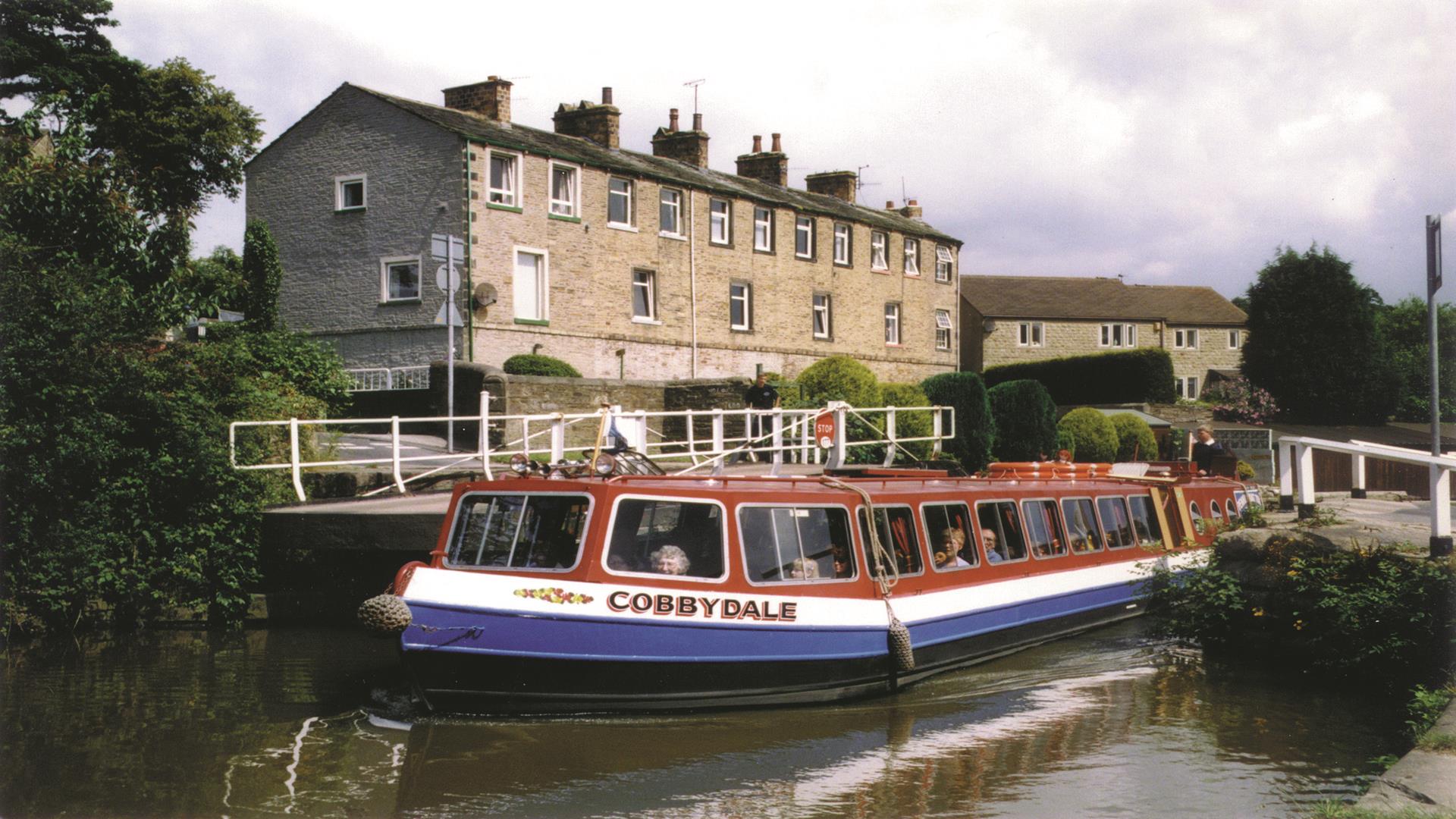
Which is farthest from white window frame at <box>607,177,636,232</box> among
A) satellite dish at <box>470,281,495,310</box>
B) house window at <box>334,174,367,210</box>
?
house window at <box>334,174,367,210</box>

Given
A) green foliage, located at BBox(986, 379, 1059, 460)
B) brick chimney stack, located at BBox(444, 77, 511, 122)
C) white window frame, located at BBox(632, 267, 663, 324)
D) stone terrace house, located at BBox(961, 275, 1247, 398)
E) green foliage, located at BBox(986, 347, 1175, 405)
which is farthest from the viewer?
stone terrace house, located at BBox(961, 275, 1247, 398)

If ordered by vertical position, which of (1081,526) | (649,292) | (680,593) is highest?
(649,292)

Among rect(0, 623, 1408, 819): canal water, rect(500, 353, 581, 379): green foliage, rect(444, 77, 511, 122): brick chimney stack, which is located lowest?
rect(0, 623, 1408, 819): canal water

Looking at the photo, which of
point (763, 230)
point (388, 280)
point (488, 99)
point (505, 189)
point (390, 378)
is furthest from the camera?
point (763, 230)

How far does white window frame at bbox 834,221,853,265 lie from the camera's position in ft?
141

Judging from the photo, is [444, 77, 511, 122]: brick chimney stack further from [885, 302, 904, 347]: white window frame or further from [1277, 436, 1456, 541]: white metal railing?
[1277, 436, 1456, 541]: white metal railing

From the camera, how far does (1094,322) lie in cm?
6519

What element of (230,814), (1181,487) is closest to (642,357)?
(1181,487)

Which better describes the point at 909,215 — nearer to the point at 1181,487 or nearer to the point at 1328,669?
the point at 1181,487

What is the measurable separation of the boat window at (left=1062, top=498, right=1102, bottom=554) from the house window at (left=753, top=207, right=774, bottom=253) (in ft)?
76.6

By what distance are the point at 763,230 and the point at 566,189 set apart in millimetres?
8377

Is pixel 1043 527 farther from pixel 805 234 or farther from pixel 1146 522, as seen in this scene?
pixel 805 234

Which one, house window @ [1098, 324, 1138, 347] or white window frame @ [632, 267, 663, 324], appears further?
house window @ [1098, 324, 1138, 347]

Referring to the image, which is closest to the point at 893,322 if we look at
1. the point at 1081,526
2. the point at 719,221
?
the point at 719,221
